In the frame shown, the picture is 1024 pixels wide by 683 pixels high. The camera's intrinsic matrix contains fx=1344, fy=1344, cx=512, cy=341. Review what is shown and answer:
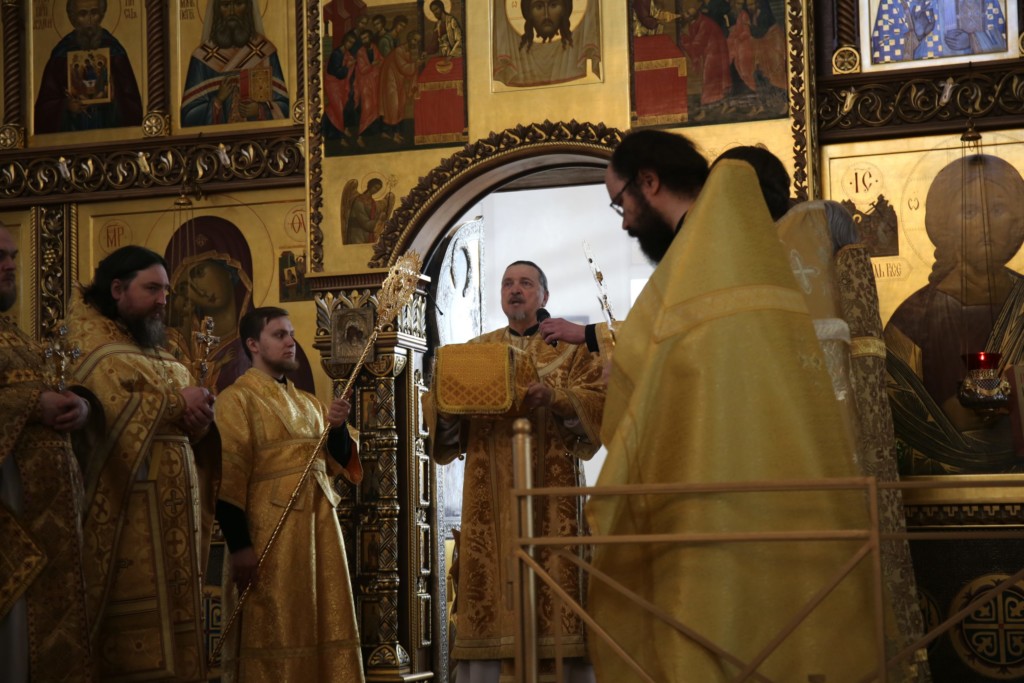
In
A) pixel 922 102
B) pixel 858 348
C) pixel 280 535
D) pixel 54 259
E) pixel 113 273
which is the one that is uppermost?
→ pixel 922 102

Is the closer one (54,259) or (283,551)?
(283,551)

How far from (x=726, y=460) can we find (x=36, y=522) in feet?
11.8

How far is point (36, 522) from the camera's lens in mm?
5539

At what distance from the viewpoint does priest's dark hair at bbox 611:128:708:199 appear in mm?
3471

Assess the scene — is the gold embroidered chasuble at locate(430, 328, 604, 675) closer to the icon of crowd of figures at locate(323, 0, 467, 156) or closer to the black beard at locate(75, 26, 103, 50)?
the icon of crowd of figures at locate(323, 0, 467, 156)

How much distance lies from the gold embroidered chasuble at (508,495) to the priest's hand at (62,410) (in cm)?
188

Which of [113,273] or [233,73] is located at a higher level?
[233,73]

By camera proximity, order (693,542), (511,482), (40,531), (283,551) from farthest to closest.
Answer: (283,551), (511,482), (40,531), (693,542)

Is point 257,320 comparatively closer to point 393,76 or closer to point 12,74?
point 393,76

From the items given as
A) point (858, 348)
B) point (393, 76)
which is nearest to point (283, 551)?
point (393, 76)

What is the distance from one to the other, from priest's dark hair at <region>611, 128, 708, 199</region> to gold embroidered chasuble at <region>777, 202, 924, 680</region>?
707mm

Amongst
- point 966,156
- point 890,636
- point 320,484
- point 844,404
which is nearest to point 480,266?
point 320,484

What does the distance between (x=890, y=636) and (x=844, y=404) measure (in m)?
1.05

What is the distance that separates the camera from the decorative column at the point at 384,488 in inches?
319
